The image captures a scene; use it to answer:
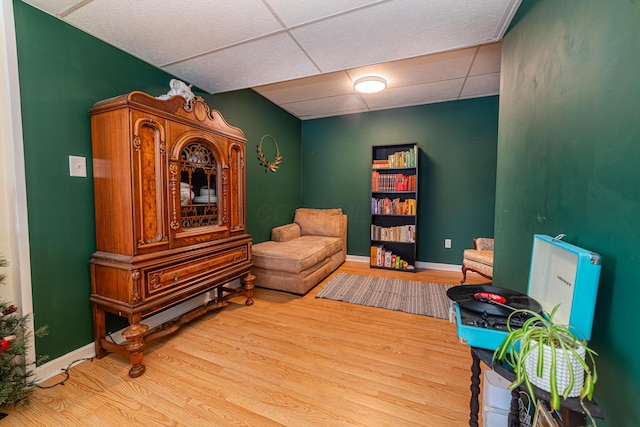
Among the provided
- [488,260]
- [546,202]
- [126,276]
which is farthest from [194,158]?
[488,260]

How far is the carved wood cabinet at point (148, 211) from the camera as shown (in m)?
1.55

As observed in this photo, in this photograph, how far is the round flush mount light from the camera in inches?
109

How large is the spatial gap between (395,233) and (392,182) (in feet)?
2.51

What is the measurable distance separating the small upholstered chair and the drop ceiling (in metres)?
2.00

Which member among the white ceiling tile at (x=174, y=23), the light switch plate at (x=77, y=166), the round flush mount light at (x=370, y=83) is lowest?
the light switch plate at (x=77, y=166)

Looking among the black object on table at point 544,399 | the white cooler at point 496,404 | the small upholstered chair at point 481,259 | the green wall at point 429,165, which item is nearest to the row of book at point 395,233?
the green wall at point 429,165

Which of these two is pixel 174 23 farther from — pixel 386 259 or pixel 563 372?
pixel 386 259

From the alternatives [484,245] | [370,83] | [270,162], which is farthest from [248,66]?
[484,245]

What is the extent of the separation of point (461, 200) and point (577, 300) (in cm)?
324

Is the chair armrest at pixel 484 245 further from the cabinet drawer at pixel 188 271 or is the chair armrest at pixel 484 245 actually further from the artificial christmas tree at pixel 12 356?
the artificial christmas tree at pixel 12 356

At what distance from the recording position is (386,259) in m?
3.78

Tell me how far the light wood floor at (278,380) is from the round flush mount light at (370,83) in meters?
2.49

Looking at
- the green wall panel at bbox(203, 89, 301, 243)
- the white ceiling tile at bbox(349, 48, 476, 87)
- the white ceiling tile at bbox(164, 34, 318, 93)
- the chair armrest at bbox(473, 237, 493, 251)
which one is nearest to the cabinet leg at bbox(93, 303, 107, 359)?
the green wall panel at bbox(203, 89, 301, 243)

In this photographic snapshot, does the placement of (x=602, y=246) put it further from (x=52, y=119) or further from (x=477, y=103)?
(x=477, y=103)
